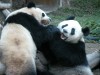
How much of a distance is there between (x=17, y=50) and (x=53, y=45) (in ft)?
2.32

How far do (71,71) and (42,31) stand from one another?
808 mm

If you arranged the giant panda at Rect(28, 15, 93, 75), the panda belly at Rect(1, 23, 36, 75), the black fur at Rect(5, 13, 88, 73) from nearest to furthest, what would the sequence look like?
the panda belly at Rect(1, 23, 36, 75)
the black fur at Rect(5, 13, 88, 73)
the giant panda at Rect(28, 15, 93, 75)

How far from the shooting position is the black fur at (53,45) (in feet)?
15.9

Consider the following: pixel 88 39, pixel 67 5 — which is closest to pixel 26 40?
pixel 88 39

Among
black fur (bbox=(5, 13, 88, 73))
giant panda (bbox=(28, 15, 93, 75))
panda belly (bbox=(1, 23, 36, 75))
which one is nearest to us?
panda belly (bbox=(1, 23, 36, 75))

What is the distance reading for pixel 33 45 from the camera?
4.74 metres

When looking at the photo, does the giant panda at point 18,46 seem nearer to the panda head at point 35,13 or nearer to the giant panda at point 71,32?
the panda head at point 35,13

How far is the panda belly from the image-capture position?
448 centimetres

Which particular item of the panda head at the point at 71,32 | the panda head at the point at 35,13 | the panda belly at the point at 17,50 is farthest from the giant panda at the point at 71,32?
the panda belly at the point at 17,50

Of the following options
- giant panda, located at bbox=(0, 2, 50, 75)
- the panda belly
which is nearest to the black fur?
giant panda, located at bbox=(0, 2, 50, 75)

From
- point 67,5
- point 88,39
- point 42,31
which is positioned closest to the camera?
point 42,31

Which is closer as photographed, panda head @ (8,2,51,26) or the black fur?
the black fur

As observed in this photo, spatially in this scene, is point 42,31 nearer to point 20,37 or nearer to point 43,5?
point 20,37

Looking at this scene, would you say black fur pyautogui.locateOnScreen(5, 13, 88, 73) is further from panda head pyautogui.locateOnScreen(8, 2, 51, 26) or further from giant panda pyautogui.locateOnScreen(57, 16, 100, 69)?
panda head pyautogui.locateOnScreen(8, 2, 51, 26)
